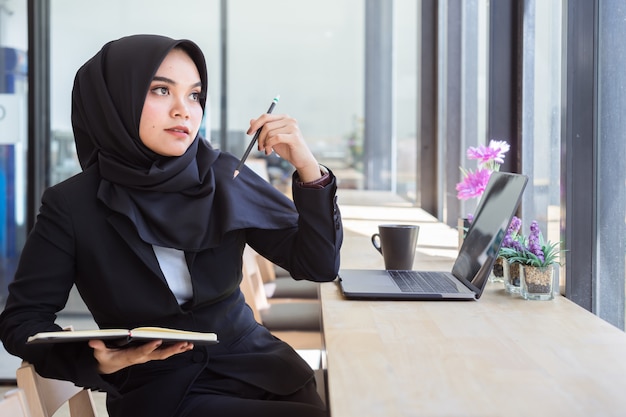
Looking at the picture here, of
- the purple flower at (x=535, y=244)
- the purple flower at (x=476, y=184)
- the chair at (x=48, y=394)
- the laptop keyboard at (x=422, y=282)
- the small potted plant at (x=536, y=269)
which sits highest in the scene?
the purple flower at (x=476, y=184)

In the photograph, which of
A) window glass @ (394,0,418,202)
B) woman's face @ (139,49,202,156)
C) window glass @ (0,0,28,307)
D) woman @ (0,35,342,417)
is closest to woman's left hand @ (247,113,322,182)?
woman @ (0,35,342,417)

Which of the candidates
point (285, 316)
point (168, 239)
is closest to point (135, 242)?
point (168, 239)

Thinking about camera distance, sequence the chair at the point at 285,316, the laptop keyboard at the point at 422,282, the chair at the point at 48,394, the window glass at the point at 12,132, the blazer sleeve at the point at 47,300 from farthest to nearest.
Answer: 1. the window glass at the point at 12,132
2. the chair at the point at 285,316
3. the laptop keyboard at the point at 422,282
4. the blazer sleeve at the point at 47,300
5. the chair at the point at 48,394

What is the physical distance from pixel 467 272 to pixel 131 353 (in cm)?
76

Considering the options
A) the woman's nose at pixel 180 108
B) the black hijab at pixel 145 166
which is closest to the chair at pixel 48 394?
the black hijab at pixel 145 166

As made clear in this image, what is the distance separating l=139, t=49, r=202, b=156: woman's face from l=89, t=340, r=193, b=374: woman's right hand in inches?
17.0

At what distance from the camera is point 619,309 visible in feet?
5.23

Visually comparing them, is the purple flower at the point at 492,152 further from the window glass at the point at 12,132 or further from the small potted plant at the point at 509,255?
the window glass at the point at 12,132

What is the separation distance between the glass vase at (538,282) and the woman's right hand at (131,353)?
27.7 inches

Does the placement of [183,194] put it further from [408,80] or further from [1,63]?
[408,80]

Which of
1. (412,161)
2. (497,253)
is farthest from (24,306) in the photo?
(412,161)

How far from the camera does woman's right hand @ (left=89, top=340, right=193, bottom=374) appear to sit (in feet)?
3.74

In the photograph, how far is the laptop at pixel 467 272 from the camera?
1.49 metres

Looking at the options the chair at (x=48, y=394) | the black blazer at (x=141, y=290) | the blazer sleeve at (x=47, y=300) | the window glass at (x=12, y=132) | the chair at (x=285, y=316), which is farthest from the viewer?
the window glass at (x=12, y=132)
